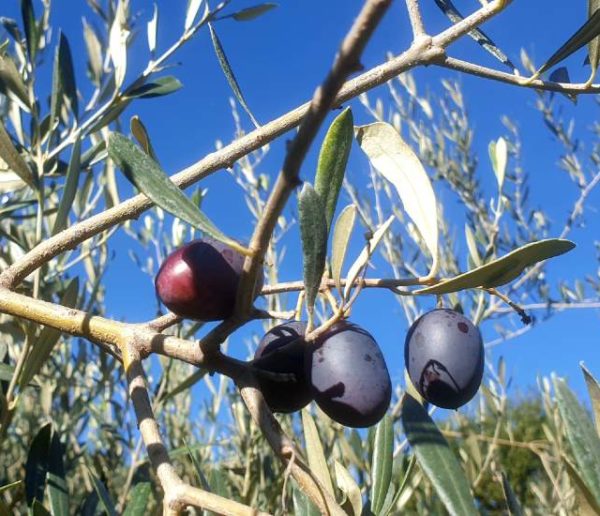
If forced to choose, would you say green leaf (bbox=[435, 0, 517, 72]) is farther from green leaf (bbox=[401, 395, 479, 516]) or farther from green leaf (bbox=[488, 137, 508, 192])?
green leaf (bbox=[401, 395, 479, 516])

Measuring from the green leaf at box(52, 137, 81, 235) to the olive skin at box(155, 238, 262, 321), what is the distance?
0.32m

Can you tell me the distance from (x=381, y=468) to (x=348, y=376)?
321mm

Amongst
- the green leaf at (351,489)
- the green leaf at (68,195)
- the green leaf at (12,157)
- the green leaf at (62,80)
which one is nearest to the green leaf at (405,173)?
the green leaf at (351,489)

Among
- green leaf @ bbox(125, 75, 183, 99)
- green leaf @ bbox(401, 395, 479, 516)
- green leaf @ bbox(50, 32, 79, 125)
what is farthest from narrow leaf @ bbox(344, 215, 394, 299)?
green leaf @ bbox(125, 75, 183, 99)

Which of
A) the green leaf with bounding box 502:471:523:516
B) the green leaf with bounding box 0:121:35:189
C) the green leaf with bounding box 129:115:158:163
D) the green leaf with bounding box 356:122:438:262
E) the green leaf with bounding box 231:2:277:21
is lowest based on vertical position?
the green leaf with bounding box 502:471:523:516

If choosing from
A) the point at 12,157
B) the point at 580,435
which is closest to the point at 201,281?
the point at 580,435

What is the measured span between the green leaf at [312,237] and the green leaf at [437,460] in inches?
7.4

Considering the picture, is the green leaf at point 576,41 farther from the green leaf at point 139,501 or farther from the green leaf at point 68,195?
the green leaf at point 139,501

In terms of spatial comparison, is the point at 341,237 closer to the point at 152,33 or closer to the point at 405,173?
the point at 405,173

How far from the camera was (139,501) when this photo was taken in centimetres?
99

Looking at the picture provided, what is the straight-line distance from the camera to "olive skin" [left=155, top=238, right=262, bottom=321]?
67 centimetres

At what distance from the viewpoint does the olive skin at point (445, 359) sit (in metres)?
0.78

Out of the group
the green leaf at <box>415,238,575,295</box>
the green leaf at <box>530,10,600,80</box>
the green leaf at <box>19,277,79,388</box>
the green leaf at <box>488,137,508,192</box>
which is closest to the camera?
the green leaf at <box>415,238,575,295</box>

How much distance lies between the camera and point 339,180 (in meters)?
0.65
